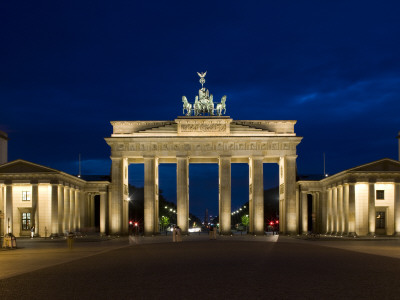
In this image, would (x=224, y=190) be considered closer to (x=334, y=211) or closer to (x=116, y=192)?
(x=116, y=192)

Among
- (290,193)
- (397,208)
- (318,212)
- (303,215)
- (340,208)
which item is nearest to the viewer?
(397,208)

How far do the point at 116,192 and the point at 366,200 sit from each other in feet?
123

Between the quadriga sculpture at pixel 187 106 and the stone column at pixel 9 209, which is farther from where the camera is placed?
the quadriga sculpture at pixel 187 106

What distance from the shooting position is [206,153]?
308ft

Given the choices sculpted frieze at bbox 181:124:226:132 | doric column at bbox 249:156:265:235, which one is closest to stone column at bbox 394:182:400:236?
doric column at bbox 249:156:265:235

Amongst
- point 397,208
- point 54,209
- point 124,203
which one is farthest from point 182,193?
point 397,208

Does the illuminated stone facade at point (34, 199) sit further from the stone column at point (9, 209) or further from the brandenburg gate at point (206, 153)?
the brandenburg gate at point (206, 153)

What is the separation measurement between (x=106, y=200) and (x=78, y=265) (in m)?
67.8

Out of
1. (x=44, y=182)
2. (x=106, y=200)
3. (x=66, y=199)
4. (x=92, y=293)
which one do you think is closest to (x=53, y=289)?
(x=92, y=293)

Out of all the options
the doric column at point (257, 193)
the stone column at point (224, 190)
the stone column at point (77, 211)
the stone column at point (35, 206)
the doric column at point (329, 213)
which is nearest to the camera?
the stone column at point (35, 206)

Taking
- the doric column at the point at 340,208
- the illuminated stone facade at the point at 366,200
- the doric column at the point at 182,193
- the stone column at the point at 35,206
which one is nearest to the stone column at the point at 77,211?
the stone column at the point at 35,206

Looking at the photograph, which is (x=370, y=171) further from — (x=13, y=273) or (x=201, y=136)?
(x=13, y=273)

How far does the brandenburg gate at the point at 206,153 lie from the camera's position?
306 ft

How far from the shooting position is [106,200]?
9925 cm
